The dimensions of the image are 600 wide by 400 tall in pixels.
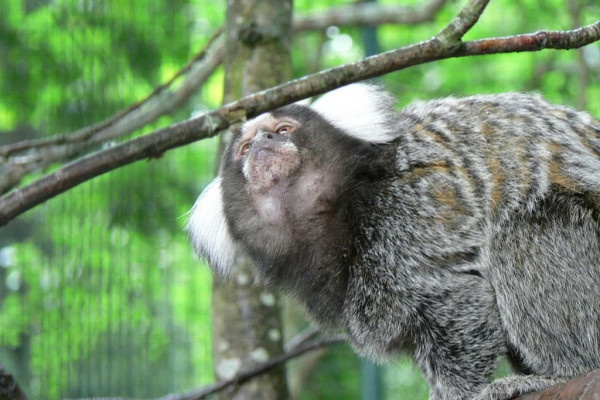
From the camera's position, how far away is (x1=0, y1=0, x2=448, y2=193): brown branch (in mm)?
3783

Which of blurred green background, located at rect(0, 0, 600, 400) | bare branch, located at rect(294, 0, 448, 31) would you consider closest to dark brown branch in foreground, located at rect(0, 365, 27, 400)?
blurred green background, located at rect(0, 0, 600, 400)

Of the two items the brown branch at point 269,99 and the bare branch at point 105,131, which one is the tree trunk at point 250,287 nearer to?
the bare branch at point 105,131

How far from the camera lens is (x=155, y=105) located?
17.5ft

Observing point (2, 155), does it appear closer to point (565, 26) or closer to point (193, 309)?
point (193, 309)

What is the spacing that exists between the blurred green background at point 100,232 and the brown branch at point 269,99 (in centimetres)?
202

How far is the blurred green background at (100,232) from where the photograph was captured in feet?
17.2

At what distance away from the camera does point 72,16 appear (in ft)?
17.8

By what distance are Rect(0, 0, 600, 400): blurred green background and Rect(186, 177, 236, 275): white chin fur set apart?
1127 millimetres

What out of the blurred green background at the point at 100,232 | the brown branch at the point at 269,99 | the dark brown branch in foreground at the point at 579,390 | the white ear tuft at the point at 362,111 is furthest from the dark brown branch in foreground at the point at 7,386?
the blurred green background at the point at 100,232

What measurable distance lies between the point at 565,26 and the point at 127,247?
4.80m

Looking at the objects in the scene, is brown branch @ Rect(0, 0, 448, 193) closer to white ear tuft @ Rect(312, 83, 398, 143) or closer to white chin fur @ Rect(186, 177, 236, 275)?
white chin fur @ Rect(186, 177, 236, 275)

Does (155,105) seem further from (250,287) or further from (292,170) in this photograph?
(292,170)

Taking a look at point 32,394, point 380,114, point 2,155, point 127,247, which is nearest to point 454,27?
point 380,114

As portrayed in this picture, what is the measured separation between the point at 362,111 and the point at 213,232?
947 millimetres
